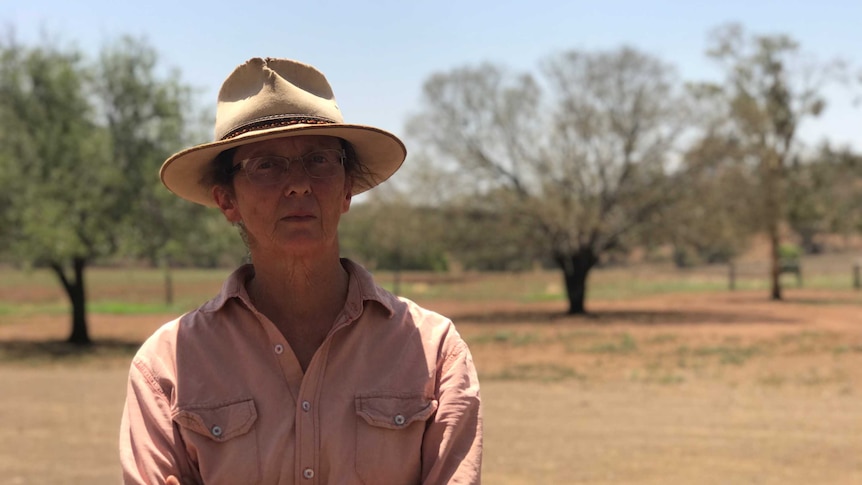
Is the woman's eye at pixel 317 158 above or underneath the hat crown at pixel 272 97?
underneath

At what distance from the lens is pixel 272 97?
6.92 feet

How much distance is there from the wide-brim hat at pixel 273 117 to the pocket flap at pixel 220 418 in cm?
56

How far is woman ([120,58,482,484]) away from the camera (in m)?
1.94

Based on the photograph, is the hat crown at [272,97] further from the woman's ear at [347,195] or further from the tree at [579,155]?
the tree at [579,155]

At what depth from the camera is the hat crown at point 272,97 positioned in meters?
2.10

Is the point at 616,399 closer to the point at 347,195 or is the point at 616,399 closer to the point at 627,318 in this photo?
the point at 347,195

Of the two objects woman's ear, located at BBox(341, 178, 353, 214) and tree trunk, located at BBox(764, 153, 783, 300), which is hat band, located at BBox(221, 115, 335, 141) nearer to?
woman's ear, located at BBox(341, 178, 353, 214)

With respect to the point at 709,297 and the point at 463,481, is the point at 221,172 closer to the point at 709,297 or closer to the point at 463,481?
the point at 463,481

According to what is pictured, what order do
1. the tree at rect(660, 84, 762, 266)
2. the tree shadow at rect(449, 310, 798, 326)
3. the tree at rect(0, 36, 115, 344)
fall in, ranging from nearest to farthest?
the tree at rect(0, 36, 115, 344) → the tree shadow at rect(449, 310, 798, 326) → the tree at rect(660, 84, 762, 266)

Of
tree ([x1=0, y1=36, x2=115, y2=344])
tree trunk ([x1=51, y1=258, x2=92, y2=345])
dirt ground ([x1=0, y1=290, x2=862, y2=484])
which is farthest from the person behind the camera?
tree trunk ([x1=51, y1=258, x2=92, y2=345])

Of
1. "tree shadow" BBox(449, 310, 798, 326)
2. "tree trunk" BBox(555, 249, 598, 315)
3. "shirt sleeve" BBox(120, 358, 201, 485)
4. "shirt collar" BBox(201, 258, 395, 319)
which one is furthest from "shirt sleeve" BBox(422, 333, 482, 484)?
"tree trunk" BBox(555, 249, 598, 315)

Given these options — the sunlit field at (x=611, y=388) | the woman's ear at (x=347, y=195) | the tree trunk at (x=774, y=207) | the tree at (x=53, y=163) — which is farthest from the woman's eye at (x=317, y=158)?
the tree trunk at (x=774, y=207)

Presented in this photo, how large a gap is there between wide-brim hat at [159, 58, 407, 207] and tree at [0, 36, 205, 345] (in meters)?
14.9

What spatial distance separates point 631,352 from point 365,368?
15.0m
